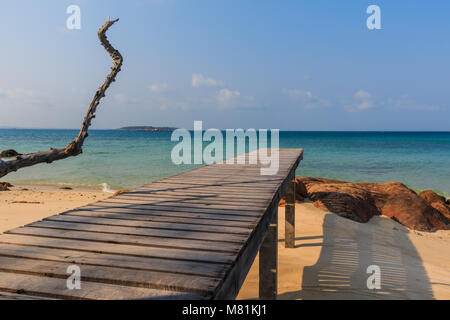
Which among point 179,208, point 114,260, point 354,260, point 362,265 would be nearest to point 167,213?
point 179,208

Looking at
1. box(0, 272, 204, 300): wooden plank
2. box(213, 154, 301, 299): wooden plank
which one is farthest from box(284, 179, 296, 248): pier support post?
box(0, 272, 204, 300): wooden plank

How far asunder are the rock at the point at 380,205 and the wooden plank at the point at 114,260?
901 centimetres

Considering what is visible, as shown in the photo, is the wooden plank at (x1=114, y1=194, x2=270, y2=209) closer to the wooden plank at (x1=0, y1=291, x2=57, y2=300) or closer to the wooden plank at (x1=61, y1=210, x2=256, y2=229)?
the wooden plank at (x1=61, y1=210, x2=256, y2=229)

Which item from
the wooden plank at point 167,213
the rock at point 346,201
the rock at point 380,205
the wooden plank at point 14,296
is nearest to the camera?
the wooden plank at point 14,296

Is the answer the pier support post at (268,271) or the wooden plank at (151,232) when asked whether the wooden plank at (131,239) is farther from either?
the pier support post at (268,271)

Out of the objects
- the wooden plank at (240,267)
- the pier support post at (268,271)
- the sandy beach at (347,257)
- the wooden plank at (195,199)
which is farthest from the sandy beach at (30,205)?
the wooden plank at (240,267)

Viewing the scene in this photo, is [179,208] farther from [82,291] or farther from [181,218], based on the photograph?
[82,291]

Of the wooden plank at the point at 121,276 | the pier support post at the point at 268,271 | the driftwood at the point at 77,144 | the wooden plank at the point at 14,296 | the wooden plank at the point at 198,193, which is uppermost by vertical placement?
the driftwood at the point at 77,144

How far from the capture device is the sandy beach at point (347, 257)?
5613 millimetres

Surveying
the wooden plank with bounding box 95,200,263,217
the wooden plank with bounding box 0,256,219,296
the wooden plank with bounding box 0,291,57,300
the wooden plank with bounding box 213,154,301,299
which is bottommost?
the wooden plank with bounding box 213,154,301,299

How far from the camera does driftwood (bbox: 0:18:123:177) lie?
4009 mm

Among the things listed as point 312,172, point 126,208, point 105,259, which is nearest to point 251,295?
point 126,208

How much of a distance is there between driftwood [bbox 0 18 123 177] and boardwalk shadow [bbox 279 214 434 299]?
389 cm
